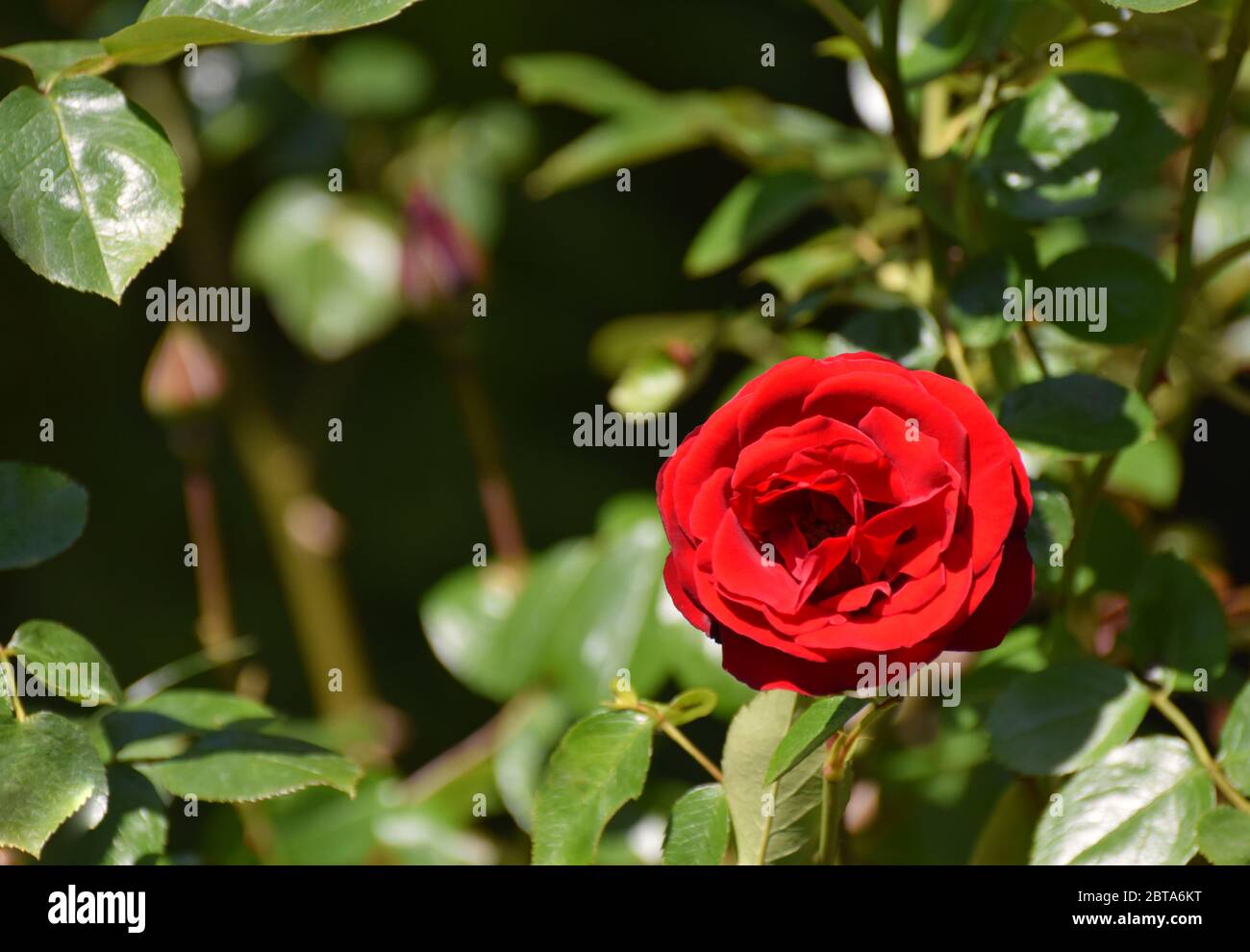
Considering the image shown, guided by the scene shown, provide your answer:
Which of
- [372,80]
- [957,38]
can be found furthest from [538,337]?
[957,38]

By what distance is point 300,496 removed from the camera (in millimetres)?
1030

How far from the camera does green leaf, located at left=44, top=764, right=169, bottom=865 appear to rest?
1.54 ft

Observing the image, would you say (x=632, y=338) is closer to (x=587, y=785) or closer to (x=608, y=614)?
(x=608, y=614)

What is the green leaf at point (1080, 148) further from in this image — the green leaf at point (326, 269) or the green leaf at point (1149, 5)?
the green leaf at point (326, 269)

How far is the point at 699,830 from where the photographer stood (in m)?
0.46

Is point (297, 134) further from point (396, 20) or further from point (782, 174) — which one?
point (782, 174)

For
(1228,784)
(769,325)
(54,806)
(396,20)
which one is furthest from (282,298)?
(1228,784)

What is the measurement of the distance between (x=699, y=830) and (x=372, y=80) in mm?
815

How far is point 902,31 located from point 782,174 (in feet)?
0.39

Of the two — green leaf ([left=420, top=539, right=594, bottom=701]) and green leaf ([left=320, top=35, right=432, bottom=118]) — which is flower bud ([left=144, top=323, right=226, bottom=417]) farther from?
green leaf ([left=320, top=35, right=432, bottom=118])

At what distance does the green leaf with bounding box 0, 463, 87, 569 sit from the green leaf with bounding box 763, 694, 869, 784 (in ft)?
0.96

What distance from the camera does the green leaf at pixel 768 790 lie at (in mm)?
460

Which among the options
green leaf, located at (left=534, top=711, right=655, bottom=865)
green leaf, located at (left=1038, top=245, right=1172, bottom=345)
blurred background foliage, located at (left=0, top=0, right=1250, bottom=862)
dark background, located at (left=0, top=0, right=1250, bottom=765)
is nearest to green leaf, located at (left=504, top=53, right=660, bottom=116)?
blurred background foliage, located at (left=0, top=0, right=1250, bottom=862)

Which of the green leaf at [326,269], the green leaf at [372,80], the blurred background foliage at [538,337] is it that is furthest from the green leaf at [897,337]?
the green leaf at [372,80]
